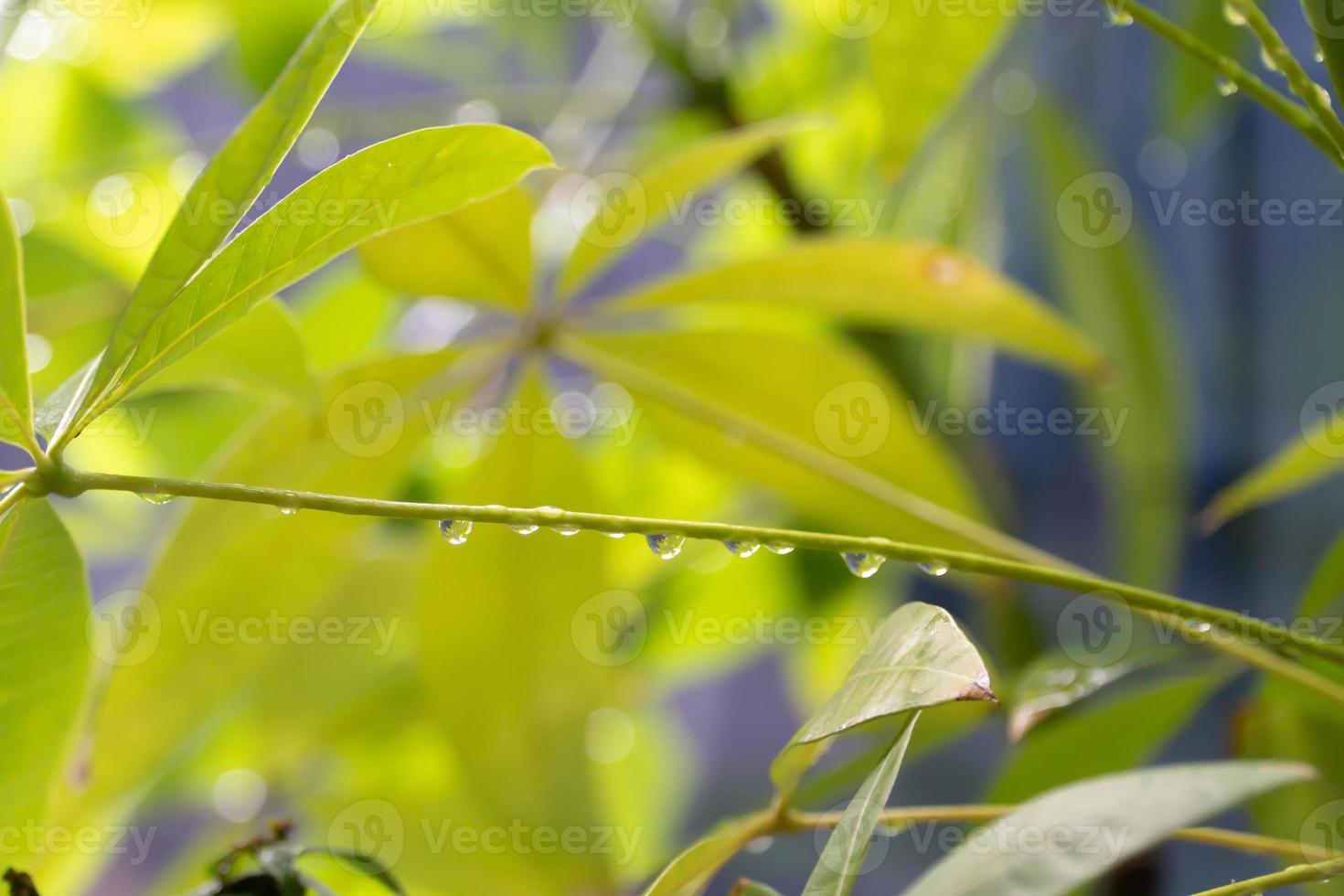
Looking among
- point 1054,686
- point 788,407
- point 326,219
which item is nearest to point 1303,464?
point 1054,686

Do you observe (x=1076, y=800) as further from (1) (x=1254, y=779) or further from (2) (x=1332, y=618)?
(2) (x=1332, y=618)

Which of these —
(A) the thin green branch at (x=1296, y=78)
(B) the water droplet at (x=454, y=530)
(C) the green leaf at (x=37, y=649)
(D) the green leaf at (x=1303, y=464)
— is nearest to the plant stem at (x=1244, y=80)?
(A) the thin green branch at (x=1296, y=78)

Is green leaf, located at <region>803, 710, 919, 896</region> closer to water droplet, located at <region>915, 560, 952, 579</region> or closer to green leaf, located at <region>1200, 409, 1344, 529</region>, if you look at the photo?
water droplet, located at <region>915, 560, 952, 579</region>

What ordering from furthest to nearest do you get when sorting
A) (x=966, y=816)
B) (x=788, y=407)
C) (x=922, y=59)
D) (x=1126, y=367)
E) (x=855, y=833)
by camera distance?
(x=1126, y=367) < (x=788, y=407) < (x=922, y=59) < (x=966, y=816) < (x=855, y=833)

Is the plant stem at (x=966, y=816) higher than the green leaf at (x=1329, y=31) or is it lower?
lower

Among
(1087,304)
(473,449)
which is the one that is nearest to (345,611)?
(473,449)

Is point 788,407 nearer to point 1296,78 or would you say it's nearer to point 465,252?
point 465,252

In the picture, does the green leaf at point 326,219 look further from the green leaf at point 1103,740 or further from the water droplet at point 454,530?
the green leaf at point 1103,740
